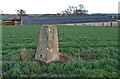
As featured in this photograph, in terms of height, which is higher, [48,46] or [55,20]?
[55,20]

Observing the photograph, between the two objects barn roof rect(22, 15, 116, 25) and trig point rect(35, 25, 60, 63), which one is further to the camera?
barn roof rect(22, 15, 116, 25)

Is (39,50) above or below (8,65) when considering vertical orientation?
above

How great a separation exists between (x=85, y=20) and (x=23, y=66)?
51.1 metres

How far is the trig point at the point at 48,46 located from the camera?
19.4 ft

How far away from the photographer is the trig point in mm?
5914

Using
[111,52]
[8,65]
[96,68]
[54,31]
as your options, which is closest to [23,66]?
[8,65]

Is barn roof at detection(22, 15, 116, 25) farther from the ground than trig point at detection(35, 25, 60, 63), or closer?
farther from the ground

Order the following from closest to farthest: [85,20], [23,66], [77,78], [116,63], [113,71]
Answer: [77,78] < [113,71] < [23,66] < [116,63] < [85,20]

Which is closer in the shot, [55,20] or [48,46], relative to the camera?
[48,46]

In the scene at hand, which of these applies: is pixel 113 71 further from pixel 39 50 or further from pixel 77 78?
pixel 39 50

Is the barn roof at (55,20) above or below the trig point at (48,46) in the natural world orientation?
above

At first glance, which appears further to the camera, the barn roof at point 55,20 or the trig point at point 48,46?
the barn roof at point 55,20

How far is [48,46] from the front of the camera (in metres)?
5.94

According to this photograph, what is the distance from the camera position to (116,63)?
A: 5.96 m
